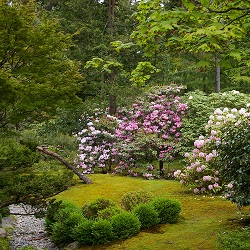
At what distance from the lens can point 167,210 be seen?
590 centimetres

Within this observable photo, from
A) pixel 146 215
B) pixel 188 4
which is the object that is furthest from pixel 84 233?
pixel 188 4

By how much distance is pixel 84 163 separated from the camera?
11859 mm

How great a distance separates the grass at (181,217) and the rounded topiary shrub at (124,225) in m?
0.09

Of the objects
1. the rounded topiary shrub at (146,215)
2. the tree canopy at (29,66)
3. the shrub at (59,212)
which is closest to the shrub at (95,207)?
the shrub at (59,212)

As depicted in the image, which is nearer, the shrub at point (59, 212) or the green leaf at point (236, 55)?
the green leaf at point (236, 55)

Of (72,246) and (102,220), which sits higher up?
(102,220)

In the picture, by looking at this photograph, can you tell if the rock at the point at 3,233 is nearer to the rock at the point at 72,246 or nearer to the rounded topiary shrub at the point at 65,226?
the rounded topiary shrub at the point at 65,226

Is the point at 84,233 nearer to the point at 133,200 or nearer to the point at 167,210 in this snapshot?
the point at 133,200

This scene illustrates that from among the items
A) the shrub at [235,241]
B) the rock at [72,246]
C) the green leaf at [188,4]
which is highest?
the green leaf at [188,4]

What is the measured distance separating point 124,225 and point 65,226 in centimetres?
97

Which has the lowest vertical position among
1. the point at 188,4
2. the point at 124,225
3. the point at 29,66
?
the point at 124,225

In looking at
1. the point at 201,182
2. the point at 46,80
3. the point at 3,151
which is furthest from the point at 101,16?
the point at 3,151

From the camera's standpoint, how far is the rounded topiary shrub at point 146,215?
18.4ft

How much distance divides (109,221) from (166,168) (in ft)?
21.3
